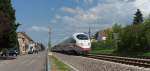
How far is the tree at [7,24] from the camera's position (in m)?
65.4

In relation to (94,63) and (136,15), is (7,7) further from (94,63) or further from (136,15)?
(136,15)

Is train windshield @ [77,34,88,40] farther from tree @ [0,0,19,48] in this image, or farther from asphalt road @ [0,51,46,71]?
tree @ [0,0,19,48]

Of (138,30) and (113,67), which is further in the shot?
(138,30)

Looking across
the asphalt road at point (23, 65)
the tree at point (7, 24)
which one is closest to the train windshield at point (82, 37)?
the asphalt road at point (23, 65)

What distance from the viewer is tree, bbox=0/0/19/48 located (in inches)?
2576

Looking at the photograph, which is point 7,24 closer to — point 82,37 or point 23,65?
point 82,37

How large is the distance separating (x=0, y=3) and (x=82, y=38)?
64.3 ft

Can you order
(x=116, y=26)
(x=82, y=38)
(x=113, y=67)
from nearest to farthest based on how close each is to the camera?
(x=113, y=67), (x=82, y=38), (x=116, y=26)

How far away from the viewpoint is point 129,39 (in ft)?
257

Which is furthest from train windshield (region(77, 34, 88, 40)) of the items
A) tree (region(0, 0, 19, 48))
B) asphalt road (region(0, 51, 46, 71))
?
tree (region(0, 0, 19, 48))

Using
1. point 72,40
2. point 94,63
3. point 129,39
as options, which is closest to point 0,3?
point 72,40

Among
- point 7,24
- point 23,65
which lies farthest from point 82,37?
point 23,65

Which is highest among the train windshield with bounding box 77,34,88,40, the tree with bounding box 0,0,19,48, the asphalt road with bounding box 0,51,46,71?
the tree with bounding box 0,0,19,48

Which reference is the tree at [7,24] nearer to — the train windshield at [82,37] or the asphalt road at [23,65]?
the asphalt road at [23,65]
